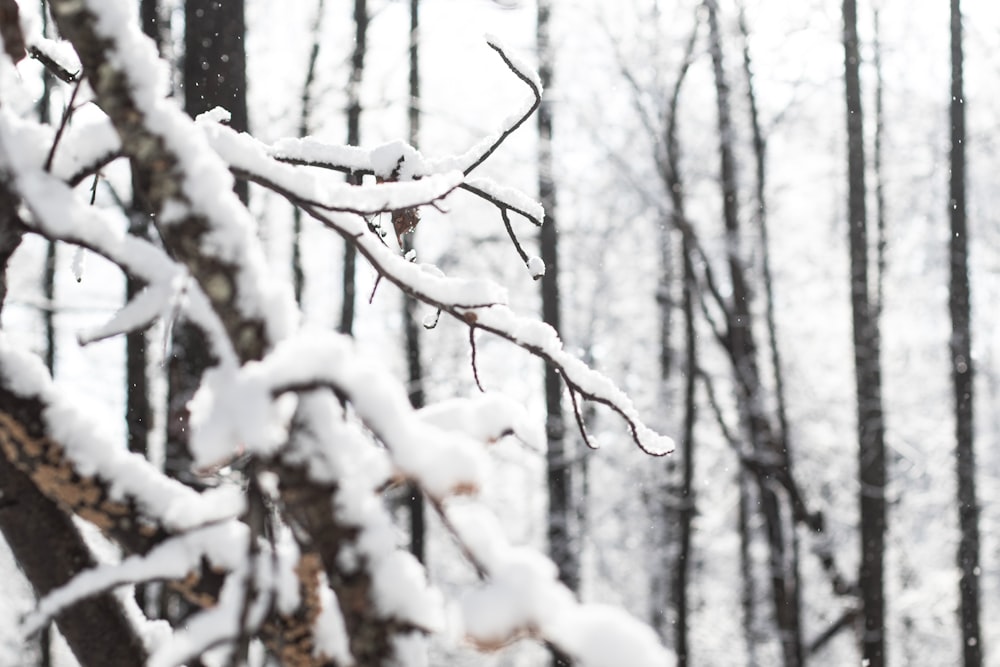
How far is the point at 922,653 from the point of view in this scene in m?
15.9

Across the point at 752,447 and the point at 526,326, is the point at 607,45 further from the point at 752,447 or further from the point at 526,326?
the point at 526,326

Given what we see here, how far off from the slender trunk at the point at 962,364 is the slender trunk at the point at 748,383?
196 cm

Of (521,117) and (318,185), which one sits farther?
(521,117)

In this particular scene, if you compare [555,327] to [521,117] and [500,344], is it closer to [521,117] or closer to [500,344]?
[500,344]

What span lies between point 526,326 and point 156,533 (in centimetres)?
61

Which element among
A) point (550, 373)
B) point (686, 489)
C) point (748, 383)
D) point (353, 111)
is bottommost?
point (686, 489)

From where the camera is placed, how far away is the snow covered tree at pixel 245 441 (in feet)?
2.53

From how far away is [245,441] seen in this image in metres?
0.72

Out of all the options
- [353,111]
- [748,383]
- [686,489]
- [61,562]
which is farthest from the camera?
[686,489]

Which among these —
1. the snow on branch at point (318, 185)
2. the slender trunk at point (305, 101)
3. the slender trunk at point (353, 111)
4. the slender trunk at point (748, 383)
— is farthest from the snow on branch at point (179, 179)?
the slender trunk at point (748, 383)

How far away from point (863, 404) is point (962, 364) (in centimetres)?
115

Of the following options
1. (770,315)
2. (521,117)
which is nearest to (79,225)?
(521,117)

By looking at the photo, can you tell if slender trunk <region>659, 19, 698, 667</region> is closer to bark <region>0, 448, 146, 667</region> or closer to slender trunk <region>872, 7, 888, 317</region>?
slender trunk <region>872, 7, 888, 317</region>

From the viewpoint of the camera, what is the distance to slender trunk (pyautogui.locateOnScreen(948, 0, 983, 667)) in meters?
9.01
